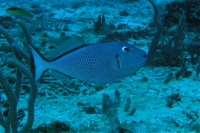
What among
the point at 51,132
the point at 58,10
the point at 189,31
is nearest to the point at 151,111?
the point at 51,132

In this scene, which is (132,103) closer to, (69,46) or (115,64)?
(115,64)

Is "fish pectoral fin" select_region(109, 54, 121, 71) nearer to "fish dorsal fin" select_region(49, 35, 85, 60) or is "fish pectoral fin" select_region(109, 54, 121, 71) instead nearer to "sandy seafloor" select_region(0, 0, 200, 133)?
"fish dorsal fin" select_region(49, 35, 85, 60)

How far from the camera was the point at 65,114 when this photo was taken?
3.78 meters

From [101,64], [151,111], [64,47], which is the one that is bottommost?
[151,111]

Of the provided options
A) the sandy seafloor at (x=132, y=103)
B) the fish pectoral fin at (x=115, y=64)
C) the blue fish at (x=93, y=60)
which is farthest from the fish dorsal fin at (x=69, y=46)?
the sandy seafloor at (x=132, y=103)

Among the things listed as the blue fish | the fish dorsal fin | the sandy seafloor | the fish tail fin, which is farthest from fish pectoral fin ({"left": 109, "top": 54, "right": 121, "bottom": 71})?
the sandy seafloor

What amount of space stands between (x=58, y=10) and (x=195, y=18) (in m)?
8.15

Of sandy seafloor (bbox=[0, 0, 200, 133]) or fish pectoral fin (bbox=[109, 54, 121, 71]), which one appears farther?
sandy seafloor (bbox=[0, 0, 200, 133])

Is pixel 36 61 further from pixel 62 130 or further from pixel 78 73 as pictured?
pixel 62 130

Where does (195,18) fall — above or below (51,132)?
above

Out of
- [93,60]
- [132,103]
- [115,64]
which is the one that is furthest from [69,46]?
[132,103]

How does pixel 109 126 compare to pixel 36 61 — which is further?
pixel 109 126

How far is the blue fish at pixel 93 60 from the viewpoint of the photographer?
1.76 m

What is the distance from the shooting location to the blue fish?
176 cm
